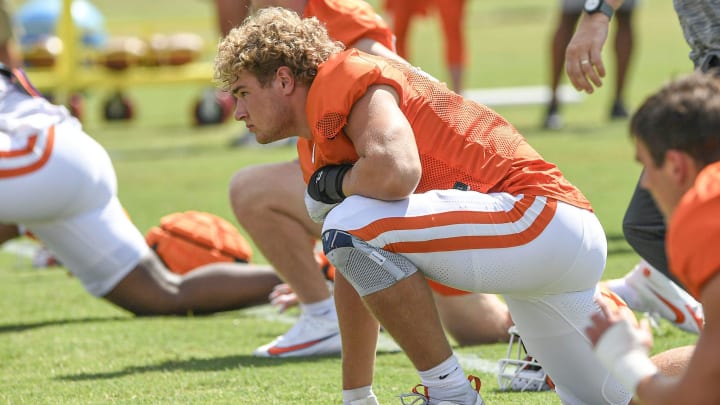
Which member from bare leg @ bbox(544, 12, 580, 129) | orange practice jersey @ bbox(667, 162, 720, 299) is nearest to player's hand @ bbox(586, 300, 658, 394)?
orange practice jersey @ bbox(667, 162, 720, 299)

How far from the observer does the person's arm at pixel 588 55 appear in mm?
3740

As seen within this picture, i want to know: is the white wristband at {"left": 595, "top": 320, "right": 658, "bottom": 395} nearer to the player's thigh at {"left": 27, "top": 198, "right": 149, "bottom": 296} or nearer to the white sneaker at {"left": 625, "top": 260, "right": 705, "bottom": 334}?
the white sneaker at {"left": 625, "top": 260, "right": 705, "bottom": 334}

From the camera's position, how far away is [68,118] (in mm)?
5332

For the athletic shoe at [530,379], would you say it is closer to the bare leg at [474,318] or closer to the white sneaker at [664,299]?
the bare leg at [474,318]

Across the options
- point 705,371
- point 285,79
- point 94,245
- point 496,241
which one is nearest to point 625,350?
point 705,371

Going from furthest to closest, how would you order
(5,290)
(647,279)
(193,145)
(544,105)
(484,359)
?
1. (544,105)
2. (193,145)
3. (5,290)
4. (647,279)
5. (484,359)

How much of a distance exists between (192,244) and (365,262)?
2.67m

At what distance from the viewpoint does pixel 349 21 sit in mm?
4566

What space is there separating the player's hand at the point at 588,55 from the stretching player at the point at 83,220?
221 centimetres

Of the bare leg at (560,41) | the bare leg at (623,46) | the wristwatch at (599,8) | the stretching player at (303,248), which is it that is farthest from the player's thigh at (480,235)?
the bare leg at (623,46)

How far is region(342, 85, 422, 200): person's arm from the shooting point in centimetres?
325

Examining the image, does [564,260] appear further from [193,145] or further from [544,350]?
[193,145]

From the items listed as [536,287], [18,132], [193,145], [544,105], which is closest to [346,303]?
[536,287]

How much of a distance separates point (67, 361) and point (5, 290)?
1.80 meters
